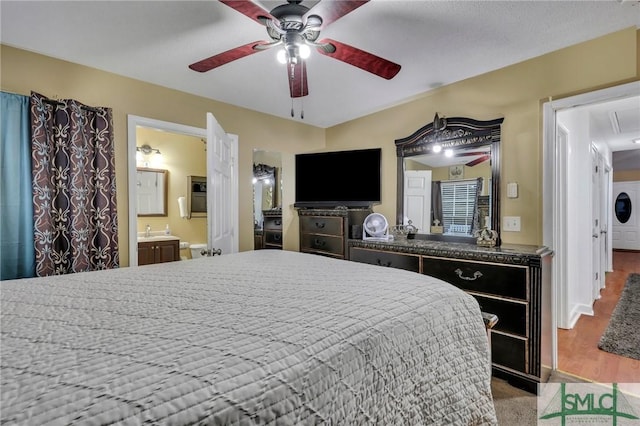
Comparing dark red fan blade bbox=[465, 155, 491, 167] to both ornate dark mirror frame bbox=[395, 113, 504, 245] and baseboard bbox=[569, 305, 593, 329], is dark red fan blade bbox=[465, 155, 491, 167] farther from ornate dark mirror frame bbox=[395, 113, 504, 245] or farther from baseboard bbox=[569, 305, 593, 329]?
baseboard bbox=[569, 305, 593, 329]

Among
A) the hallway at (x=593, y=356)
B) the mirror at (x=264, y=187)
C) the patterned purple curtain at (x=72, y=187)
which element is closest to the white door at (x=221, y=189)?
the mirror at (x=264, y=187)

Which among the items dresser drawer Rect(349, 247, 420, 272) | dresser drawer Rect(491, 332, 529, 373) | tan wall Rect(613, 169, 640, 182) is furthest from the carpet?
tan wall Rect(613, 169, 640, 182)

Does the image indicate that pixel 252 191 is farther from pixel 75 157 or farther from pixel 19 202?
pixel 19 202

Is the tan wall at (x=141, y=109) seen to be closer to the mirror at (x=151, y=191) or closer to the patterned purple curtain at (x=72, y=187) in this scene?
the patterned purple curtain at (x=72, y=187)

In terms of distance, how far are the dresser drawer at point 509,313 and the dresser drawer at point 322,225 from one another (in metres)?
1.58

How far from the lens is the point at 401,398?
83 centimetres

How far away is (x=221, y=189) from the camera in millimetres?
2809

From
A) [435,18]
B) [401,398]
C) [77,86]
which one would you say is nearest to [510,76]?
[435,18]

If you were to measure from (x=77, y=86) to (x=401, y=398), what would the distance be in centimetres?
301

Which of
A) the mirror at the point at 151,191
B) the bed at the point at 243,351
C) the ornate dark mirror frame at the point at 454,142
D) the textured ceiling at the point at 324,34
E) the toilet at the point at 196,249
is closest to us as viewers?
the bed at the point at 243,351

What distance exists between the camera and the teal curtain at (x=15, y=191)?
2.01 m

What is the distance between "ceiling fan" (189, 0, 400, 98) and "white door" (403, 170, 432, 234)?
1338mm

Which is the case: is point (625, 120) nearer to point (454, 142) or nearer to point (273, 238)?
point (454, 142)

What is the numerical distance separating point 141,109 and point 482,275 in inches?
122
